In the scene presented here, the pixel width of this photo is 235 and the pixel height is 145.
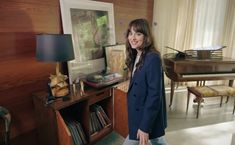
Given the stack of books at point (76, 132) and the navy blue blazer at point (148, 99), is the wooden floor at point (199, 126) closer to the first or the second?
the stack of books at point (76, 132)

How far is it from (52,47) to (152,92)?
0.90m

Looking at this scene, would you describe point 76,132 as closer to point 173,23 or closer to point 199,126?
point 199,126

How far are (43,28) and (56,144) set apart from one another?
1.12 metres

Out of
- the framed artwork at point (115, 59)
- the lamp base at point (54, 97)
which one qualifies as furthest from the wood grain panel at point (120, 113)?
the lamp base at point (54, 97)

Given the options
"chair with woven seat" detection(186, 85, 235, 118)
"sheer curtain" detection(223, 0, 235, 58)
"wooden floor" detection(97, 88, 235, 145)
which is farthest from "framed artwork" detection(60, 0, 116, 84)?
"sheer curtain" detection(223, 0, 235, 58)

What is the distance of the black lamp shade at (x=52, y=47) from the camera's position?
4.93 feet

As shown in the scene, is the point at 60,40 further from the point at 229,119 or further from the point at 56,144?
the point at 229,119

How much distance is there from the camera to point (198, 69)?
9.99 feet

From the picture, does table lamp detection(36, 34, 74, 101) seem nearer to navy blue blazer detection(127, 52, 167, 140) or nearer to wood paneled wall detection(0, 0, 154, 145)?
wood paneled wall detection(0, 0, 154, 145)

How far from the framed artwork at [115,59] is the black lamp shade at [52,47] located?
2.96 feet

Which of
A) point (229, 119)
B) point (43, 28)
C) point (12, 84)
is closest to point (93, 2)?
point (43, 28)

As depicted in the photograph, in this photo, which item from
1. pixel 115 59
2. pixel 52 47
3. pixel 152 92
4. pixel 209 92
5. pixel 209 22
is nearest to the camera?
pixel 152 92

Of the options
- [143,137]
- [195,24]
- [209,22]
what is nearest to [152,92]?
[143,137]

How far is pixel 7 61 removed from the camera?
1596 mm
